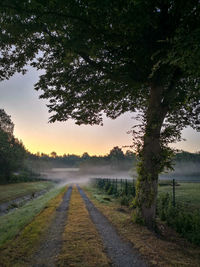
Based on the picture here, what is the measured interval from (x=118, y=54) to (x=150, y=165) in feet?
16.9

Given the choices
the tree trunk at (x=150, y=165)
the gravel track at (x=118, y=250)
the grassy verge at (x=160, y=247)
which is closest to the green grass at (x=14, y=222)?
the gravel track at (x=118, y=250)

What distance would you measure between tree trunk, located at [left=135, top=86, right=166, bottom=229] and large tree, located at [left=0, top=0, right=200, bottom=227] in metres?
0.04

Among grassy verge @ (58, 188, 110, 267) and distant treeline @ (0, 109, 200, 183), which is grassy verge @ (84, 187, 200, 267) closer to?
grassy verge @ (58, 188, 110, 267)

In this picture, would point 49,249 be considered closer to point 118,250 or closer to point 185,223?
point 118,250

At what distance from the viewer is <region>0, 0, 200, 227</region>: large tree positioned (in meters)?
5.95

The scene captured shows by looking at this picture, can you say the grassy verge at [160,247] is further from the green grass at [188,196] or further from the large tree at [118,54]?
the green grass at [188,196]

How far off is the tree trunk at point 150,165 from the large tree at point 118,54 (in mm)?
42

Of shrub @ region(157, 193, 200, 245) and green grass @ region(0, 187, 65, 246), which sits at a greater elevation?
shrub @ region(157, 193, 200, 245)

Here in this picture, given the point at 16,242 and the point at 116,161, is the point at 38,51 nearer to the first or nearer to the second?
the point at 16,242

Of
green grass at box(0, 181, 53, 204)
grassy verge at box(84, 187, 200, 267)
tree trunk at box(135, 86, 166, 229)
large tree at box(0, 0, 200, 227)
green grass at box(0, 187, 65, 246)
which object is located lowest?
green grass at box(0, 181, 53, 204)

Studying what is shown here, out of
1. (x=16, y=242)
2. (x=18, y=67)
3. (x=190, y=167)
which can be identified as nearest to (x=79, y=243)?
(x=16, y=242)

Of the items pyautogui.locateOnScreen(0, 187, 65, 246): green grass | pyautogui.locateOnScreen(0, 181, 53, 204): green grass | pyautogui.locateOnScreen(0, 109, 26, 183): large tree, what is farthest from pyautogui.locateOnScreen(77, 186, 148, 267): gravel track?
pyautogui.locateOnScreen(0, 109, 26, 183): large tree

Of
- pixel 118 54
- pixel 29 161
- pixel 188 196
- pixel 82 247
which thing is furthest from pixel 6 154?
pixel 29 161

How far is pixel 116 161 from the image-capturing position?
140250 mm
